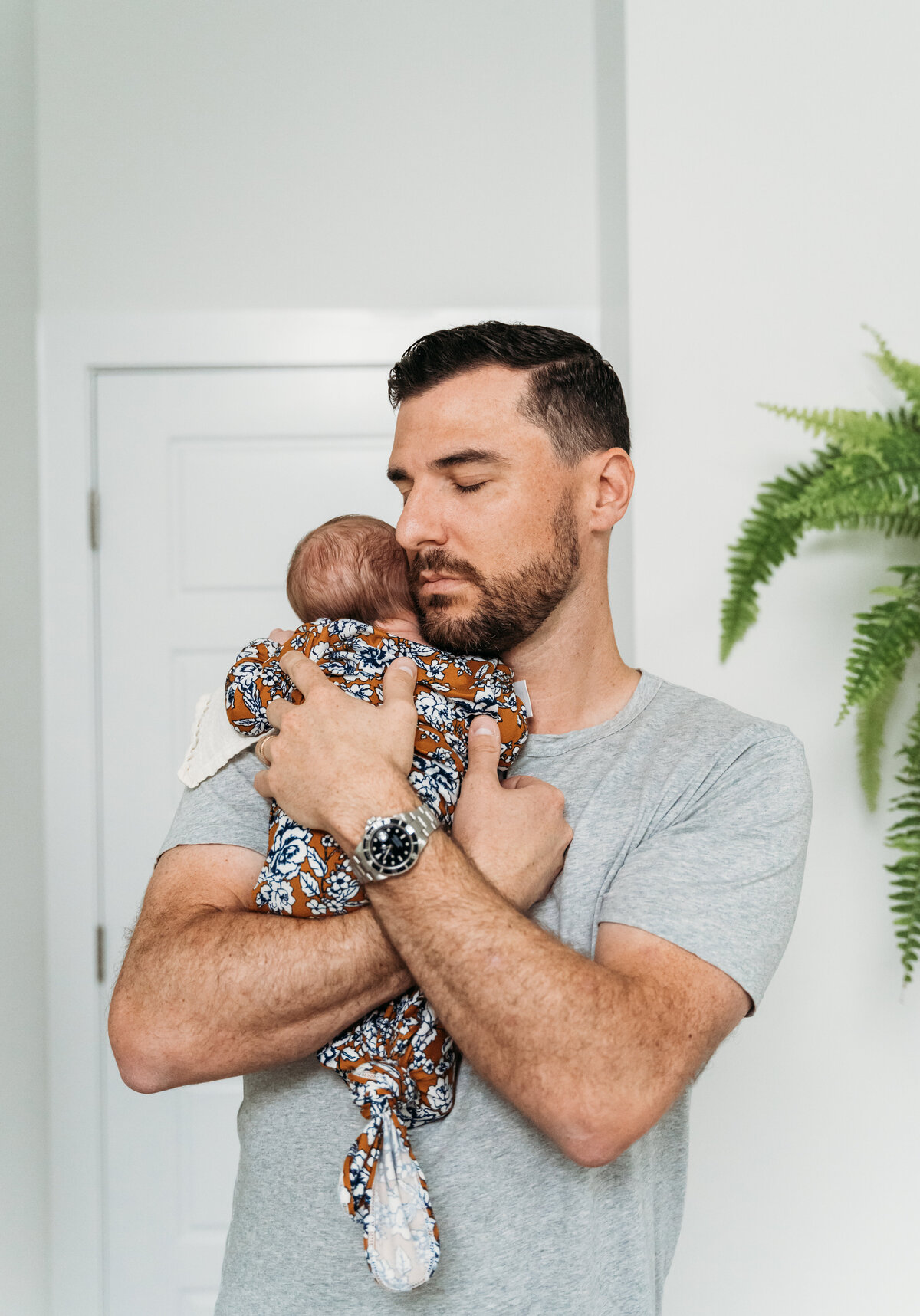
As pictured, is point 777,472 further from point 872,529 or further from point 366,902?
point 366,902

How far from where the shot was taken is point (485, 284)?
2.35 meters

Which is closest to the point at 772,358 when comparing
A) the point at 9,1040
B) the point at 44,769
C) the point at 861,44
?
the point at 861,44

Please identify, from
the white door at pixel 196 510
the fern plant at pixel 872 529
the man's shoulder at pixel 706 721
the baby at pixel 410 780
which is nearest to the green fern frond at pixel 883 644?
the fern plant at pixel 872 529

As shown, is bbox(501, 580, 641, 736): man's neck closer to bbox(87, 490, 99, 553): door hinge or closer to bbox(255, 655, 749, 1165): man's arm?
bbox(255, 655, 749, 1165): man's arm

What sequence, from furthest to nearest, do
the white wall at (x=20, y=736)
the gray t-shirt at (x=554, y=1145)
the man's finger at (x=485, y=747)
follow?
the white wall at (x=20, y=736), the man's finger at (x=485, y=747), the gray t-shirt at (x=554, y=1145)

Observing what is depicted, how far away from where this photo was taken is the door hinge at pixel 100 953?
2.31m

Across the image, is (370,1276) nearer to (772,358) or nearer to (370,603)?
(370,603)

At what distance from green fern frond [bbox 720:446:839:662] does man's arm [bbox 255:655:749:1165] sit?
101 centimetres

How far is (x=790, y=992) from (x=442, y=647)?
3.76 feet

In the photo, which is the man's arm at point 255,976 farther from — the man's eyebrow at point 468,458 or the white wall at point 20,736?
the white wall at point 20,736

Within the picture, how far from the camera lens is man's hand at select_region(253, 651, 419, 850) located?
35.8 inches

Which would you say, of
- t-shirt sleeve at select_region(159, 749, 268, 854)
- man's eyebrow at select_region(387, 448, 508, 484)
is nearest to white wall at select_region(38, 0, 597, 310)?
man's eyebrow at select_region(387, 448, 508, 484)

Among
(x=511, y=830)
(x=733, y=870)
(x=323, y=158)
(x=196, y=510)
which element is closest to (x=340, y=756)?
(x=511, y=830)

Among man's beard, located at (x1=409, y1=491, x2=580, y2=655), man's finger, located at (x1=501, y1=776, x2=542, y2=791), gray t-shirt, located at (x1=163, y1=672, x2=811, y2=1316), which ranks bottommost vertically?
gray t-shirt, located at (x1=163, y1=672, x2=811, y2=1316)
